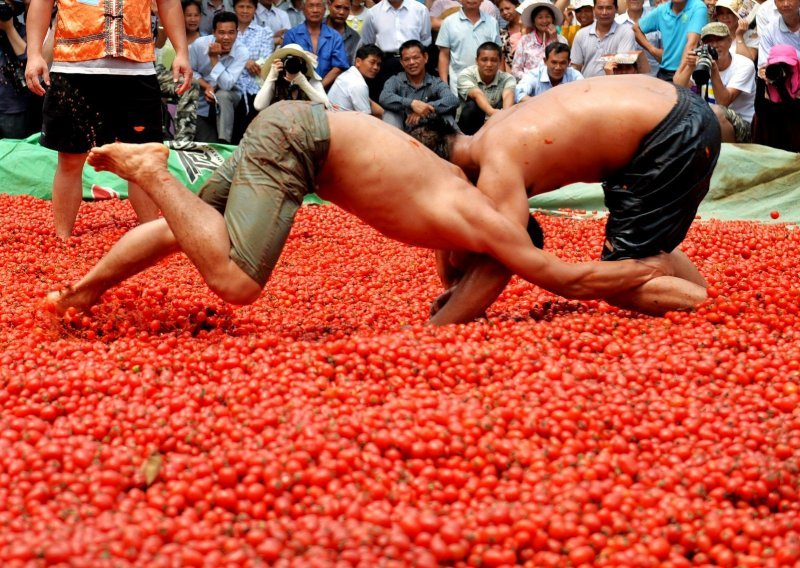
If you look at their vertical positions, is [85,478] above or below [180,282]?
above

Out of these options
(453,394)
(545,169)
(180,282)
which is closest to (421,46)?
(180,282)

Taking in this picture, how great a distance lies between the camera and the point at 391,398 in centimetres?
337

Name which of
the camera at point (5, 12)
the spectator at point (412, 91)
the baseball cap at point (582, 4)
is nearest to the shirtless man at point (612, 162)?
the spectator at point (412, 91)

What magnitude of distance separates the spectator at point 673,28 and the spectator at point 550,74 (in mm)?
977

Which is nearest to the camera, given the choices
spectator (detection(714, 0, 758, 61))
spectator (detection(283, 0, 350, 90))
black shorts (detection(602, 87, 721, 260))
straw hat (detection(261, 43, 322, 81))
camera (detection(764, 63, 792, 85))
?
black shorts (detection(602, 87, 721, 260))

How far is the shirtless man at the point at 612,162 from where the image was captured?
4138mm

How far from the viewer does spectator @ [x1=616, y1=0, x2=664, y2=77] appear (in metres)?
10.2

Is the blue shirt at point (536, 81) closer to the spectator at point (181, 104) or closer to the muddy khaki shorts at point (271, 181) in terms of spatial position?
the spectator at point (181, 104)

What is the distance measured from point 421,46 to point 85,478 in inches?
288

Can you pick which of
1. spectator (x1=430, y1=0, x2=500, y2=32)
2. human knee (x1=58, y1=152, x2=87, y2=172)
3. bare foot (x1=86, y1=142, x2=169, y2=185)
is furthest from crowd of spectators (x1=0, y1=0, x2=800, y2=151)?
bare foot (x1=86, y1=142, x2=169, y2=185)

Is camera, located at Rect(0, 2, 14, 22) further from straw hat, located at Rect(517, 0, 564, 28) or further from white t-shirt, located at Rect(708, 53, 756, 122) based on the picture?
white t-shirt, located at Rect(708, 53, 756, 122)

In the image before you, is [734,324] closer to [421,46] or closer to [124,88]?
[124,88]

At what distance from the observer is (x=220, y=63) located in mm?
9961

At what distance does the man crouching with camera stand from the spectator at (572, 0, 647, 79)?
2.95 feet
